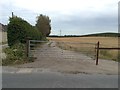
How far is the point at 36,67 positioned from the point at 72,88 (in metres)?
6.26

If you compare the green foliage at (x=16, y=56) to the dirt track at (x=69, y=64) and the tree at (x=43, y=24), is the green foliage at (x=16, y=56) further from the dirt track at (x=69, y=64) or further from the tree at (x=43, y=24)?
the tree at (x=43, y=24)

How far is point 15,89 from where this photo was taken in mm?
8703

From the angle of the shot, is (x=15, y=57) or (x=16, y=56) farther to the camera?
(x=16, y=56)

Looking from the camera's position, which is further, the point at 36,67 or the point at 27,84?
the point at 36,67

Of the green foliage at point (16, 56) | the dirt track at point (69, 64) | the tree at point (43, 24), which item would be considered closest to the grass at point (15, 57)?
the green foliage at point (16, 56)

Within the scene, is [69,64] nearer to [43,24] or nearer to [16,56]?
[16,56]

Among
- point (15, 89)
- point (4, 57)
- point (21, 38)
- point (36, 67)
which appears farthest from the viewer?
point (21, 38)

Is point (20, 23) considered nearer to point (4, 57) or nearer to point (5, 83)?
point (4, 57)

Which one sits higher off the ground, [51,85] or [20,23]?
[20,23]

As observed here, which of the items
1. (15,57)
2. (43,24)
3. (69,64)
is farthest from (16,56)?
(43,24)

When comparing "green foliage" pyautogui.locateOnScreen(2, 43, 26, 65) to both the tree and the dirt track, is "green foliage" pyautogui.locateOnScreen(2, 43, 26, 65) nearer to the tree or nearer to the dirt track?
the dirt track

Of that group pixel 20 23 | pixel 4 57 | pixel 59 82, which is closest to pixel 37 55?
pixel 4 57

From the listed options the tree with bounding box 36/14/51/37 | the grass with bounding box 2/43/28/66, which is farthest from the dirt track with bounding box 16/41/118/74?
the tree with bounding box 36/14/51/37

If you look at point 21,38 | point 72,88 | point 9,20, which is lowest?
point 72,88
